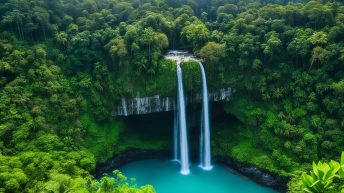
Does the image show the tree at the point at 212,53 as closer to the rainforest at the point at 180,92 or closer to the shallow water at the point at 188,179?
the rainforest at the point at 180,92

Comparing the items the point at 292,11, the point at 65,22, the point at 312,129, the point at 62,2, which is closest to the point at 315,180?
the point at 312,129

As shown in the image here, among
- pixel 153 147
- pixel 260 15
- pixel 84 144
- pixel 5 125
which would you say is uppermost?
→ pixel 260 15

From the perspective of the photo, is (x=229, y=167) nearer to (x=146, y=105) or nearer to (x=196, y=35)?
(x=146, y=105)

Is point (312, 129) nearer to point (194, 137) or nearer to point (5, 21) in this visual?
point (194, 137)

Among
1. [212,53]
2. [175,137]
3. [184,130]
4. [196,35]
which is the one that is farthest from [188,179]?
[196,35]

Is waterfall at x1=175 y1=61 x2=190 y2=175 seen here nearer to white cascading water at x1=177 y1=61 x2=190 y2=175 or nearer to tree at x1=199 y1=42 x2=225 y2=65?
white cascading water at x1=177 y1=61 x2=190 y2=175

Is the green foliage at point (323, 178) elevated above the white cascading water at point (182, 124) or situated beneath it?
elevated above

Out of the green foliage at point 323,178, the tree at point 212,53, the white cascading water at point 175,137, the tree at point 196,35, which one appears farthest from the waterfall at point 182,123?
the green foliage at point 323,178
